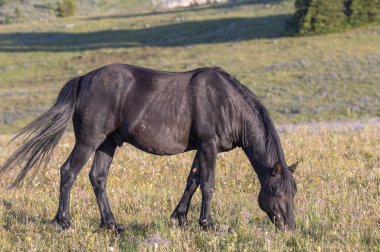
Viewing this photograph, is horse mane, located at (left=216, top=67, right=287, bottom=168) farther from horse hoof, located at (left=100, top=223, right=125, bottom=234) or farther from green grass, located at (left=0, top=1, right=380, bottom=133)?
green grass, located at (left=0, top=1, right=380, bottom=133)

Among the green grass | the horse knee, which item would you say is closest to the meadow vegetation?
the green grass

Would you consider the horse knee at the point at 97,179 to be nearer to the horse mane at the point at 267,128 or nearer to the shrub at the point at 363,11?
the horse mane at the point at 267,128

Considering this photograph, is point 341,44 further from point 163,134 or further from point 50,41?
point 163,134

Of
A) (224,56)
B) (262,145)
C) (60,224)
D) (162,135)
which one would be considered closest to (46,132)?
(60,224)

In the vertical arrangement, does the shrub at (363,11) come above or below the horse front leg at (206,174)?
below

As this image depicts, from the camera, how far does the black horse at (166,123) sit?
806 cm

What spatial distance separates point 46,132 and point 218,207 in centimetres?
263

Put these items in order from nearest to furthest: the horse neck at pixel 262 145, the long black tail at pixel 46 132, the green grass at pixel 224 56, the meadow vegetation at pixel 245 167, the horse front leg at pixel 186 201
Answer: the meadow vegetation at pixel 245 167 < the horse neck at pixel 262 145 < the horse front leg at pixel 186 201 < the long black tail at pixel 46 132 < the green grass at pixel 224 56

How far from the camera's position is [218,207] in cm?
893

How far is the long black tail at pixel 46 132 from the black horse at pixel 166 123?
0.01 meters

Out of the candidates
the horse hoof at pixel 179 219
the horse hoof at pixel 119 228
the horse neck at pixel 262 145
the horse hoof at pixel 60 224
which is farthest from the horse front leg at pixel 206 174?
the horse hoof at pixel 60 224

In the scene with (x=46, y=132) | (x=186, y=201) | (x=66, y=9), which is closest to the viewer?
(x=186, y=201)

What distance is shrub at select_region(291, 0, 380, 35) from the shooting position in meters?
46.3

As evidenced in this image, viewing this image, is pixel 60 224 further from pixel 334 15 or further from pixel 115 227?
pixel 334 15
